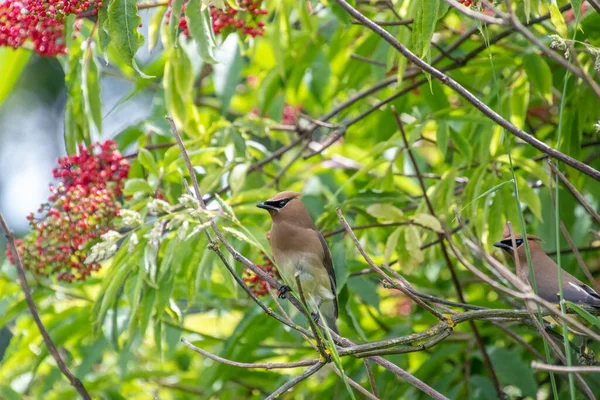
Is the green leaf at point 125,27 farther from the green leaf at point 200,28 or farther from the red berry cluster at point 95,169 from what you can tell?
the red berry cluster at point 95,169

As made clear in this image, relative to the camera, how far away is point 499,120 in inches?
89.5

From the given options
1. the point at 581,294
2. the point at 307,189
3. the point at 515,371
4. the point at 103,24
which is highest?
the point at 103,24

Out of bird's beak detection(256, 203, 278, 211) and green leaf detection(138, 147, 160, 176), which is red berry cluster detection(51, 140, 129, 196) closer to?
green leaf detection(138, 147, 160, 176)

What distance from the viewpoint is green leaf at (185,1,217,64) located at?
3.01 meters

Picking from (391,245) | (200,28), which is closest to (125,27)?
(200,28)

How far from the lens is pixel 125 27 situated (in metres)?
2.79

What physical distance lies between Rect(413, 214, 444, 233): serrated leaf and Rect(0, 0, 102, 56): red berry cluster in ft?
5.02

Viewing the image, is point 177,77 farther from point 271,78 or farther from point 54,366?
point 54,366

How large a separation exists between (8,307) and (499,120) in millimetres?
2984

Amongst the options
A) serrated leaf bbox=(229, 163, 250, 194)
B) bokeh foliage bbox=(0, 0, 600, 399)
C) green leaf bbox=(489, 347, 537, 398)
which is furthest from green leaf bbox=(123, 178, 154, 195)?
green leaf bbox=(489, 347, 537, 398)

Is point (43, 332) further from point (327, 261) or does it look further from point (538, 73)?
point (538, 73)

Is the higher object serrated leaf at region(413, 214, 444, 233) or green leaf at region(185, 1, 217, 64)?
green leaf at region(185, 1, 217, 64)

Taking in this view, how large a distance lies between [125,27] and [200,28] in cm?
32

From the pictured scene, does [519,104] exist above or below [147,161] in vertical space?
below
